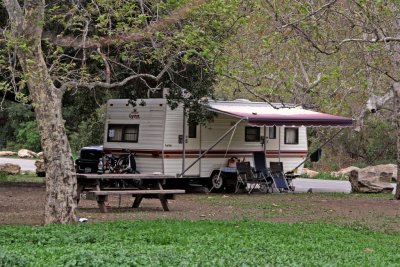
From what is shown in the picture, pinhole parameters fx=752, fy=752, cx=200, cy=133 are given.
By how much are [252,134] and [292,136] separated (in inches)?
68.7

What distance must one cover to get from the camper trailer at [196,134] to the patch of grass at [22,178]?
472cm

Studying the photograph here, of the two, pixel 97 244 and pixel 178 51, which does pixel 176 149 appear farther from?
pixel 97 244

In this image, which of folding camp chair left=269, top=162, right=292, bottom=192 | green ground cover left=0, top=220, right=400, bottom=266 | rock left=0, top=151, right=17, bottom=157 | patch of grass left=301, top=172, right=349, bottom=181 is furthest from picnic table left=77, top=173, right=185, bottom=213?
rock left=0, top=151, right=17, bottom=157

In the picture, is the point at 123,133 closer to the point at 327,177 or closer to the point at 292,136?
the point at 292,136

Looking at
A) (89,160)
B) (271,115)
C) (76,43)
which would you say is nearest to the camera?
(76,43)

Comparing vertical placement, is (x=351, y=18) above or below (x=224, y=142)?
above

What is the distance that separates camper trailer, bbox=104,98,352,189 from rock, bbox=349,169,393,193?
184 centimetres

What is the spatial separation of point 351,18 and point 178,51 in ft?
12.3

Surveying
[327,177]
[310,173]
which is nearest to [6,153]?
[310,173]

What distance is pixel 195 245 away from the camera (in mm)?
10008

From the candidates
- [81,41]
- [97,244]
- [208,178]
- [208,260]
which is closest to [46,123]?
[81,41]

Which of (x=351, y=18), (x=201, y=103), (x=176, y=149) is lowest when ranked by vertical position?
(x=176, y=149)

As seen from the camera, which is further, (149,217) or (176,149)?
(176,149)

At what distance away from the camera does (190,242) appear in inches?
408
